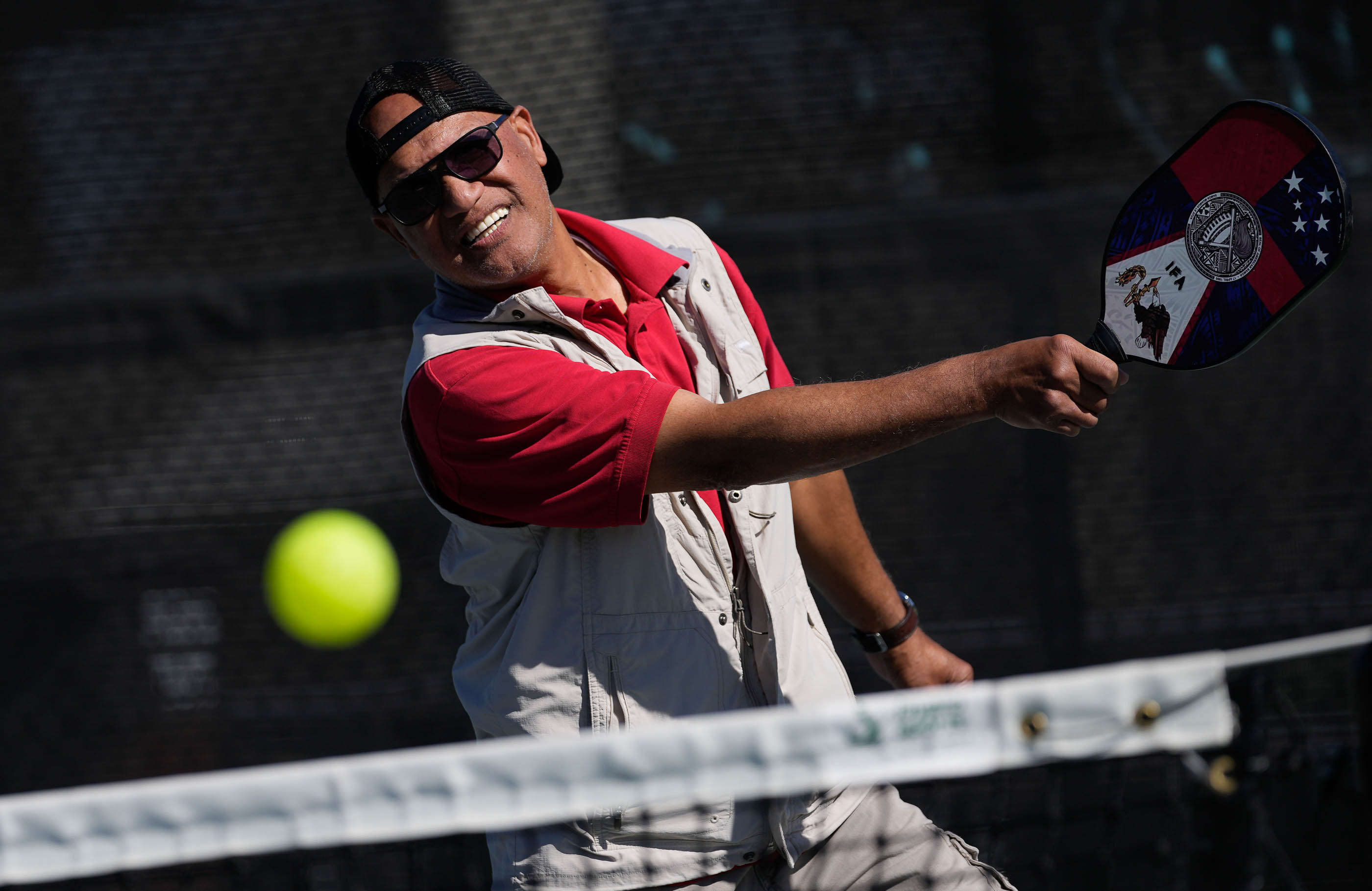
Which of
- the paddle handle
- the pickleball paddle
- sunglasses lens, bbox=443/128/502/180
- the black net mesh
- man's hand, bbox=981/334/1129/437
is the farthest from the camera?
the black net mesh

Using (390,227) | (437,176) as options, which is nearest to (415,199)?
(437,176)

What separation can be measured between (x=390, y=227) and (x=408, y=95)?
0.72 feet

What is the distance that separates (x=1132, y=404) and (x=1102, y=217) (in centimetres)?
61

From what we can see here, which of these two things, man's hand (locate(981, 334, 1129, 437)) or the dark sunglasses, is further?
the dark sunglasses

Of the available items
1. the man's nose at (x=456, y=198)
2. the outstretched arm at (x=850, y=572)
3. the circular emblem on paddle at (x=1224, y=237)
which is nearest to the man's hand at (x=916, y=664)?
the outstretched arm at (x=850, y=572)

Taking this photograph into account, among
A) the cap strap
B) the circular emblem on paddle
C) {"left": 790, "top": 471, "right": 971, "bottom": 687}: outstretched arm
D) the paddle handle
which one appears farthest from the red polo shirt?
the circular emblem on paddle

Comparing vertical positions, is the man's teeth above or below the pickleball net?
above

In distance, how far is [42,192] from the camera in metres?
4.24

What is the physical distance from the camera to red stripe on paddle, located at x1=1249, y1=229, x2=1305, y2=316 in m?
1.58

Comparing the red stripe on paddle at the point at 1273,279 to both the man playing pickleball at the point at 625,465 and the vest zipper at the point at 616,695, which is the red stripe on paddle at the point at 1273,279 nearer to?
the man playing pickleball at the point at 625,465

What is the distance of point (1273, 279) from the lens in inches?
63.1

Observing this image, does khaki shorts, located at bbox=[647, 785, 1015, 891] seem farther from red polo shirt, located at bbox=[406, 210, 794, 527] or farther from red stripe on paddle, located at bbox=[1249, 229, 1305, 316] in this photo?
red stripe on paddle, located at bbox=[1249, 229, 1305, 316]

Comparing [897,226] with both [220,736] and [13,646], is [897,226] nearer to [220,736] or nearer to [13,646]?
[220,736]

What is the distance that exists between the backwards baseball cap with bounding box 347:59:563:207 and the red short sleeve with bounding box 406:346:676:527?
39 centimetres
